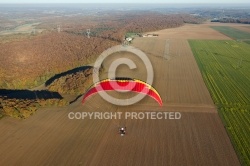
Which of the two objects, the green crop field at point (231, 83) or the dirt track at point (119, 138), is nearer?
the dirt track at point (119, 138)

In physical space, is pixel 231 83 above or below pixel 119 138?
above

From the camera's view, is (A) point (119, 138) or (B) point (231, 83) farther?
(B) point (231, 83)

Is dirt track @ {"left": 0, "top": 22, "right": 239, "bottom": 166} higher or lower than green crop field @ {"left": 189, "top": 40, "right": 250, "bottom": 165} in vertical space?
lower

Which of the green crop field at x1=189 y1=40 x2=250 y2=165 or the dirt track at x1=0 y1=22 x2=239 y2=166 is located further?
the green crop field at x1=189 y1=40 x2=250 y2=165

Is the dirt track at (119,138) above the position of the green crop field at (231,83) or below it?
below
